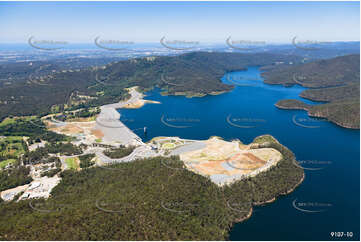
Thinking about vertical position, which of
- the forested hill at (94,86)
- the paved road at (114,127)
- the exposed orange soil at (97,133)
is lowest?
the exposed orange soil at (97,133)

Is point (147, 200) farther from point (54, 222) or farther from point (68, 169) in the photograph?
point (68, 169)

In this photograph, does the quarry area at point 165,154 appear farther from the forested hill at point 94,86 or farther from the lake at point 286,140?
the forested hill at point 94,86

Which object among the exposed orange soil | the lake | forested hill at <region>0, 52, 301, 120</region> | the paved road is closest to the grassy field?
the paved road

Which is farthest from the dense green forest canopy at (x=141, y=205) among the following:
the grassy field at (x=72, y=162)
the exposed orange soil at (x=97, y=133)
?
the exposed orange soil at (x=97, y=133)

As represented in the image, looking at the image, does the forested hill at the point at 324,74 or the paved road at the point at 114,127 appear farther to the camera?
the forested hill at the point at 324,74

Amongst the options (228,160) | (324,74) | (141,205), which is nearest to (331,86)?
(324,74)
